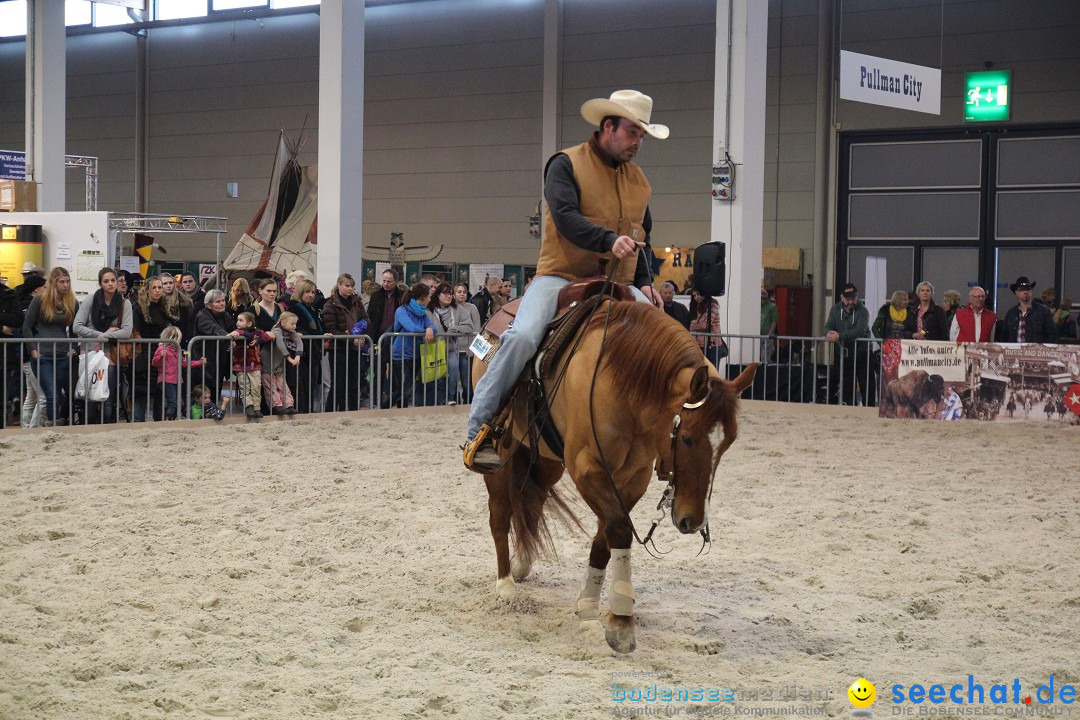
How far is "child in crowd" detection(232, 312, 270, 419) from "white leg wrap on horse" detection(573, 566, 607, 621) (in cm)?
702

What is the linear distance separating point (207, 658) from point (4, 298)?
27.2 feet

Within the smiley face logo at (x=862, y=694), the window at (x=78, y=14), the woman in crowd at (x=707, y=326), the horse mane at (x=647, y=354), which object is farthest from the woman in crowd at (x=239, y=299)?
the window at (x=78, y=14)

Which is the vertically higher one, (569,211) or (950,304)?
(569,211)

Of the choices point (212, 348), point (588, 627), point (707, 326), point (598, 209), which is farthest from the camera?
point (707, 326)

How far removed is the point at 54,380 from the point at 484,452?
6357 mm

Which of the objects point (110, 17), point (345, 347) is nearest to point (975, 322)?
point (345, 347)

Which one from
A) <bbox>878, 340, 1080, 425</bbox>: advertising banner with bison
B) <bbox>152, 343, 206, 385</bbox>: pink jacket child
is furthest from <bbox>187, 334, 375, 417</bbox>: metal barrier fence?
<bbox>878, 340, 1080, 425</bbox>: advertising banner with bison

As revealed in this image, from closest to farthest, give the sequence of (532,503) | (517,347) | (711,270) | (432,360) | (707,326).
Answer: (517,347)
(532,503)
(711,270)
(432,360)
(707,326)

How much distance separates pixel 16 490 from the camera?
722 cm

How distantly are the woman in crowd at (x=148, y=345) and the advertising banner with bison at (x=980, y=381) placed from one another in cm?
799

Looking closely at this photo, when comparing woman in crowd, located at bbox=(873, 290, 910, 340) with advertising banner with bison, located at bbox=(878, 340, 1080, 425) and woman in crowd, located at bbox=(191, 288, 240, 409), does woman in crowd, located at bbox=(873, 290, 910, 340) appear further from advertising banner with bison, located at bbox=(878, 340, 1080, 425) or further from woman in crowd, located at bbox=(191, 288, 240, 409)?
woman in crowd, located at bbox=(191, 288, 240, 409)

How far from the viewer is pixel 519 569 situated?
5.37 m

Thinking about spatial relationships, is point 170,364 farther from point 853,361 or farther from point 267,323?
point 853,361

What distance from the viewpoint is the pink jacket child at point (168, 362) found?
10.5 m
